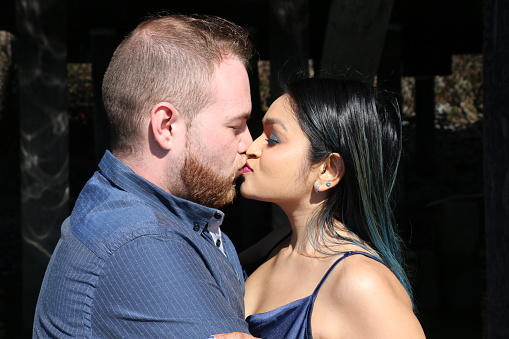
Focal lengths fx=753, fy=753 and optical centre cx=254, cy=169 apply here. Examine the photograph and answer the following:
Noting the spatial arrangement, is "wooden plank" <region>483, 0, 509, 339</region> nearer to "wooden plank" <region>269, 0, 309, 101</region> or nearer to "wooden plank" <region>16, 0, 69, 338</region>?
"wooden plank" <region>269, 0, 309, 101</region>

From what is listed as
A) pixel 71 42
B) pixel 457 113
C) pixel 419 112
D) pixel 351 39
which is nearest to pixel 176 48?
pixel 351 39

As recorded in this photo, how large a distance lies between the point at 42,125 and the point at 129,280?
3.89 m

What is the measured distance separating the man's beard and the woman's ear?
419 mm

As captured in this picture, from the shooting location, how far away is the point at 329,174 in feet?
8.67

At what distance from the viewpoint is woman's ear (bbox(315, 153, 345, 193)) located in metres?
2.63

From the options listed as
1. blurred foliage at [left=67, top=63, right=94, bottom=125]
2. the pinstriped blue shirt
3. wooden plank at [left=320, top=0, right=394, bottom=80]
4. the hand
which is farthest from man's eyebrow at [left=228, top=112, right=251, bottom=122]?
blurred foliage at [left=67, top=63, right=94, bottom=125]

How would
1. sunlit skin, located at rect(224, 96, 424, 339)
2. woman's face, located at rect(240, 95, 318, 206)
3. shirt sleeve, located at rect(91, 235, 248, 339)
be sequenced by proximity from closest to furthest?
shirt sleeve, located at rect(91, 235, 248, 339) → sunlit skin, located at rect(224, 96, 424, 339) → woman's face, located at rect(240, 95, 318, 206)

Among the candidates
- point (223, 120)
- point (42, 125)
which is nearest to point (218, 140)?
point (223, 120)

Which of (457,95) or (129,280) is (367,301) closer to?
(129,280)

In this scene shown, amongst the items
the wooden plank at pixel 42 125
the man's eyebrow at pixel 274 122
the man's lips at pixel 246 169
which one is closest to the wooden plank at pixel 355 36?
the man's eyebrow at pixel 274 122

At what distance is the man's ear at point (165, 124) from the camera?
2.10 metres

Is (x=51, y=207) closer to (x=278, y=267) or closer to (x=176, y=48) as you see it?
(x=278, y=267)

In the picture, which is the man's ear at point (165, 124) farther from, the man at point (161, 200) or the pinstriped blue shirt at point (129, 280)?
the pinstriped blue shirt at point (129, 280)

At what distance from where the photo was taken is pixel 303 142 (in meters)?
2.62
